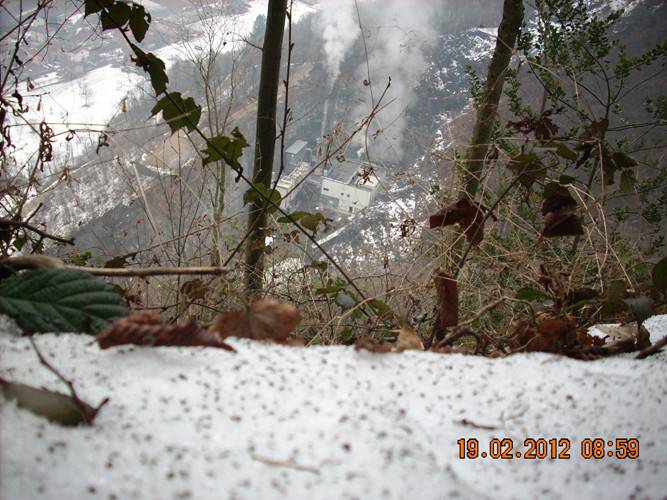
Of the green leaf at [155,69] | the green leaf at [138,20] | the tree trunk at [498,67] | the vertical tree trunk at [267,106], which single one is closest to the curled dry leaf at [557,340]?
the green leaf at [155,69]

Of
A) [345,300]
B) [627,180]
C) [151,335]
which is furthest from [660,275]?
[151,335]

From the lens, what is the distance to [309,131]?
44.2 ft

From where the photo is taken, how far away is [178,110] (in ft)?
3.99

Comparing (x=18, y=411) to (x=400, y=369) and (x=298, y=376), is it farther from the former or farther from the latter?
(x=400, y=369)

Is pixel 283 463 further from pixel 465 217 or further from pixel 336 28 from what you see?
pixel 336 28

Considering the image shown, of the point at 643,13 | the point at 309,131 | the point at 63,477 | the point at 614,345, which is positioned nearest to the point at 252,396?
the point at 63,477

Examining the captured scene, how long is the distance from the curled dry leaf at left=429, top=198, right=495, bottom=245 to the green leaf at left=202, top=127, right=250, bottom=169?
1.84 ft

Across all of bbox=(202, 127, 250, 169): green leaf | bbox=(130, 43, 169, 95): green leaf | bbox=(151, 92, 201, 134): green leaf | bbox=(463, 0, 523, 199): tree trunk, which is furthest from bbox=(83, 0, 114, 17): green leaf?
bbox=(463, 0, 523, 199): tree trunk

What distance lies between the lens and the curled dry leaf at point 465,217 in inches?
47.8

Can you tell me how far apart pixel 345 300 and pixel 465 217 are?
16.2 inches

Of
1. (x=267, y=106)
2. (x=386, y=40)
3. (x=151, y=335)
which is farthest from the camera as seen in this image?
(x=386, y=40)

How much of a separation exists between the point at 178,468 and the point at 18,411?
7.8 inches

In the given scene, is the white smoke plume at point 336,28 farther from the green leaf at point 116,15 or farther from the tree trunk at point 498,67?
the green leaf at point 116,15

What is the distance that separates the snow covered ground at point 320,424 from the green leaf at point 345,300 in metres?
0.48
